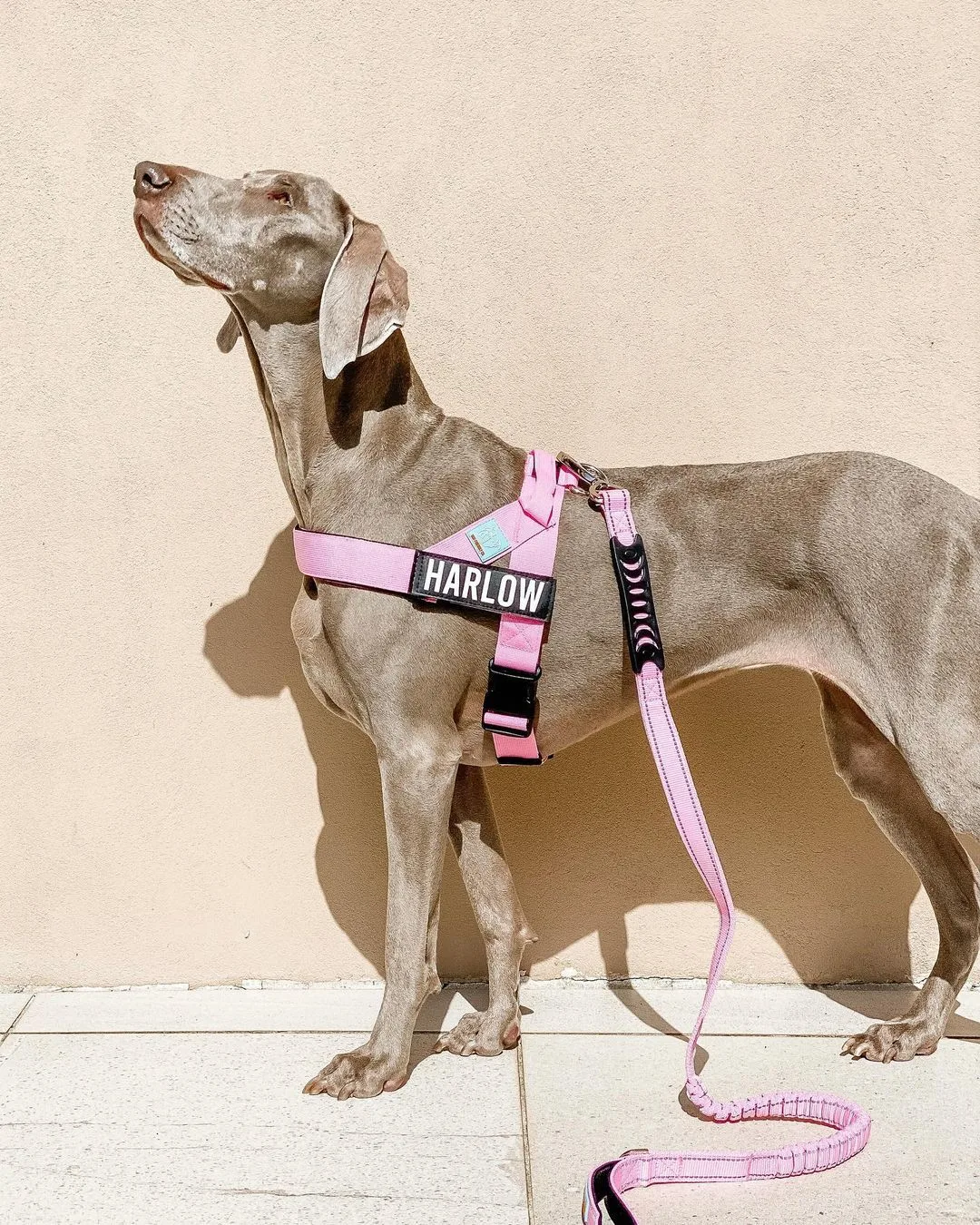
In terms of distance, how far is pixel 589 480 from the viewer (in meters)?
3.13

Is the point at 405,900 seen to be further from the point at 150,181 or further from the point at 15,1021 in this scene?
the point at 150,181

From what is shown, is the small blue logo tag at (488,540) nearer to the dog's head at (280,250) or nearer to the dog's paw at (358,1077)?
the dog's head at (280,250)

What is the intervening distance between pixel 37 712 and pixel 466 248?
181 cm

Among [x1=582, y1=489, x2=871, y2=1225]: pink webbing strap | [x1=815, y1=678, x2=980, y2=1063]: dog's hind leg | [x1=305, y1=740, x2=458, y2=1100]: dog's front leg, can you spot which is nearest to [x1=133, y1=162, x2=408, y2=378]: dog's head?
[x1=582, y1=489, x2=871, y2=1225]: pink webbing strap

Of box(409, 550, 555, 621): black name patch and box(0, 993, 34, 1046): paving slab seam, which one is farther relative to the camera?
box(0, 993, 34, 1046): paving slab seam

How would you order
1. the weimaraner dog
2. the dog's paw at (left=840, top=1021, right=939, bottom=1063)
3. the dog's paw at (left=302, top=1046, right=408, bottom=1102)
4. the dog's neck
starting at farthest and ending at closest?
1. the dog's paw at (left=840, top=1021, right=939, bottom=1063)
2. the dog's paw at (left=302, top=1046, right=408, bottom=1102)
3. the dog's neck
4. the weimaraner dog

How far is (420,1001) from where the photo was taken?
10.5ft

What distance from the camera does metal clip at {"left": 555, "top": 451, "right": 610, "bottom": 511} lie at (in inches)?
123

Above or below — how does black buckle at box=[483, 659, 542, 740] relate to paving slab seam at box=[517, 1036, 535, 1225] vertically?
above

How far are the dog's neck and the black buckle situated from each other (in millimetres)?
559

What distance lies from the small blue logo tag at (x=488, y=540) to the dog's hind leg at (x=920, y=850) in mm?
1008

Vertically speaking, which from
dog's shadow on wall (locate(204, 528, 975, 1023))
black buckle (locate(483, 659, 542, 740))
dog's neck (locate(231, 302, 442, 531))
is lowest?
dog's shadow on wall (locate(204, 528, 975, 1023))

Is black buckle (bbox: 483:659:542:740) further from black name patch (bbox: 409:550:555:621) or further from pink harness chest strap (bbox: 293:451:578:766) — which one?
black name patch (bbox: 409:550:555:621)

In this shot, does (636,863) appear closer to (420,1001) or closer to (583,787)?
(583,787)
